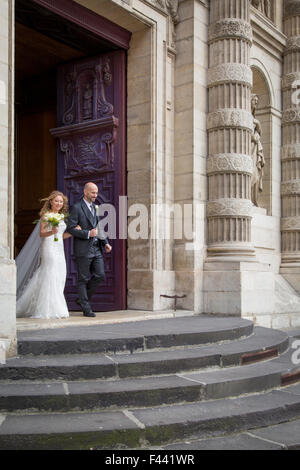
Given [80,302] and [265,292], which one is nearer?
[80,302]

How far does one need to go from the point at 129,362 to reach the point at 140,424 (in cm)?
92

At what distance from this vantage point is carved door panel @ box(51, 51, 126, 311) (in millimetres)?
8969

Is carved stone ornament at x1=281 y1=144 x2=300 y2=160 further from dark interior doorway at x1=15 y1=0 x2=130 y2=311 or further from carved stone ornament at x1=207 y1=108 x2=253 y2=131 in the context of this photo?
dark interior doorway at x1=15 y1=0 x2=130 y2=311

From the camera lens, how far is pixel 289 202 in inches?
445

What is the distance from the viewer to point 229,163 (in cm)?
902

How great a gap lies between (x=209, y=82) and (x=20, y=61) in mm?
4016

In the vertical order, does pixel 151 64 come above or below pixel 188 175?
above

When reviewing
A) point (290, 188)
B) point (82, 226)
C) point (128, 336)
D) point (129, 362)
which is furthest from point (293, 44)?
point (129, 362)

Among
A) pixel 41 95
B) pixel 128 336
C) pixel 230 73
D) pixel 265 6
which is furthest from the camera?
pixel 41 95

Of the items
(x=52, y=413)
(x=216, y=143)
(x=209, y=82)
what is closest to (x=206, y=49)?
(x=209, y=82)

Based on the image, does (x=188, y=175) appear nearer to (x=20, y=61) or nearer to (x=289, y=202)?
(x=289, y=202)

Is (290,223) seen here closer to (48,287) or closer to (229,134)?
(229,134)

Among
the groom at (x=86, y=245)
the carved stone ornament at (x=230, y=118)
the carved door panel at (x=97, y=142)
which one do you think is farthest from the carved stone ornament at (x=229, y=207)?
the groom at (x=86, y=245)

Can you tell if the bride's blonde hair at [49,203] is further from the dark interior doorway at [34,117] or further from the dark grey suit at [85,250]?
the dark interior doorway at [34,117]
